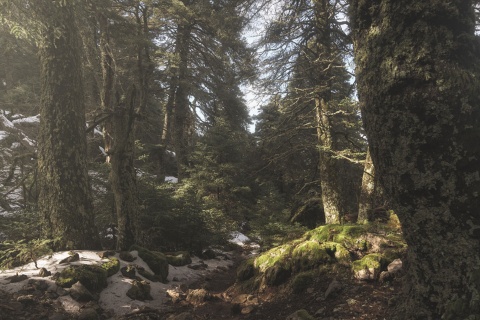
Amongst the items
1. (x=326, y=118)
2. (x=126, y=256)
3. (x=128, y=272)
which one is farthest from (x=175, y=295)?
(x=326, y=118)

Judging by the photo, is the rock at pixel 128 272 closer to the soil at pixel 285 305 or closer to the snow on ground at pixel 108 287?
the snow on ground at pixel 108 287

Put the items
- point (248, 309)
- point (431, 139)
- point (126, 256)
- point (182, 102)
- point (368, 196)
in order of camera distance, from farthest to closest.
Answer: point (182, 102), point (368, 196), point (126, 256), point (248, 309), point (431, 139)

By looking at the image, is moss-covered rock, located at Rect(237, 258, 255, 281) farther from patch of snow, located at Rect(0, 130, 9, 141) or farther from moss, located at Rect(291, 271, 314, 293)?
patch of snow, located at Rect(0, 130, 9, 141)

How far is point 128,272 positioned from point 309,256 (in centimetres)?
381

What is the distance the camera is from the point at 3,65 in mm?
17062

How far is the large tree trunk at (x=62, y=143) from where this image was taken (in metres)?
6.75

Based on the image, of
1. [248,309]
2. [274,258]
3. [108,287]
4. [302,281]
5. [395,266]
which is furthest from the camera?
[274,258]

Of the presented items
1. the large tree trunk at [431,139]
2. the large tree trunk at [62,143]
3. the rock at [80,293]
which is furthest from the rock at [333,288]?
the large tree trunk at [62,143]

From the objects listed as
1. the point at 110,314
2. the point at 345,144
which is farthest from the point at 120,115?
the point at 345,144

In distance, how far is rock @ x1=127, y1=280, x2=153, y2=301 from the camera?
5987 millimetres

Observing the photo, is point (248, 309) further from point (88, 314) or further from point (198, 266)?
point (198, 266)

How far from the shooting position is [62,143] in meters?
6.94

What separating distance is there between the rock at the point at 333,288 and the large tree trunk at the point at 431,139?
2312 mm

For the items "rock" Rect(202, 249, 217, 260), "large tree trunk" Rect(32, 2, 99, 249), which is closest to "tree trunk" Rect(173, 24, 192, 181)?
"rock" Rect(202, 249, 217, 260)
